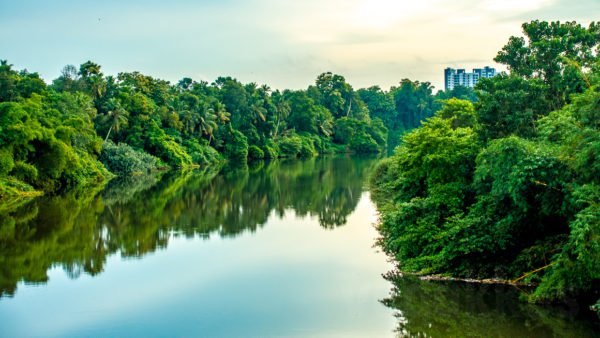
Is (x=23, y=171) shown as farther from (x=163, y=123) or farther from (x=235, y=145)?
(x=235, y=145)

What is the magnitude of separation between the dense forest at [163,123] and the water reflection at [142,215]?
2.97 metres

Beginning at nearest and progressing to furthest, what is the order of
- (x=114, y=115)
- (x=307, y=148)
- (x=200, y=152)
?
(x=114, y=115)
(x=200, y=152)
(x=307, y=148)

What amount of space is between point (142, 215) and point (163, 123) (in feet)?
119

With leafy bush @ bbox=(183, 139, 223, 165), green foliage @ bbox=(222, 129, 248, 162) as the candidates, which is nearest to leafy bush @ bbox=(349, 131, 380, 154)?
green foliage @ bbox=(222, 129, 248, 162)

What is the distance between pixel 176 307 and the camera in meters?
15.6

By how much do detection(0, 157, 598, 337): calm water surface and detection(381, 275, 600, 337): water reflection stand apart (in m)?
0.04

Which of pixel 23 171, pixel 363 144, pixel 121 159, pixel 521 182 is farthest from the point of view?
pixel 363 144

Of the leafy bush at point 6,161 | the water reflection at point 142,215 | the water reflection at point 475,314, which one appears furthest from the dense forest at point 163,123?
the water reflection at point 475,314

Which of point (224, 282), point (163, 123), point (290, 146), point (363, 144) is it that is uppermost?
point (163, 123)

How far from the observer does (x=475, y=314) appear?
14.2 metres

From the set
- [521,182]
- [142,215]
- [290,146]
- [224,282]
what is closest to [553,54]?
[521,182]

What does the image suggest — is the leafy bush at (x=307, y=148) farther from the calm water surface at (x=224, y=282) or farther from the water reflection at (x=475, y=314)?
the water reflection at (x=475, y=314)

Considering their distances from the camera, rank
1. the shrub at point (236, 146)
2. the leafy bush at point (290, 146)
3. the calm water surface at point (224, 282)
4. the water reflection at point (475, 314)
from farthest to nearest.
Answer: the leafy bush at point (290, 146) → the shrub at point (236, 146) → the calm water surface at point (224, 282) → the water reflection at point (475, 314)

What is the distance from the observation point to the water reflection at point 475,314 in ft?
43.1
